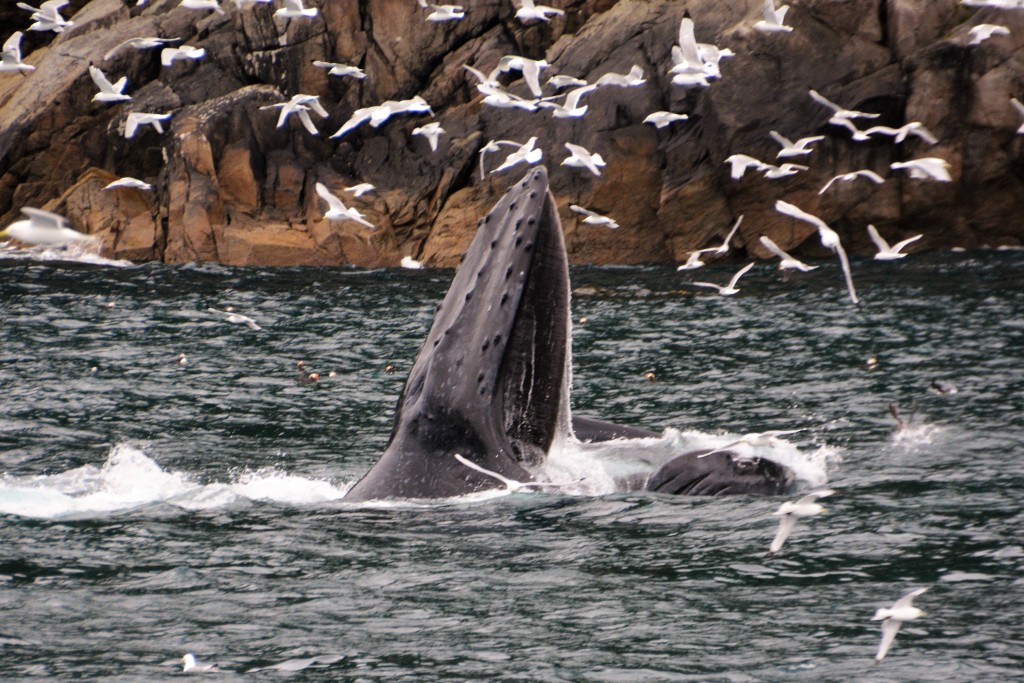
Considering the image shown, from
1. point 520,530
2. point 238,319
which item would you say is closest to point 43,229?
point 520,530

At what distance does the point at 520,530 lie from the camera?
30.2 feet

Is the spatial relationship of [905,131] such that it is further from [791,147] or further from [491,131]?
[491,131]

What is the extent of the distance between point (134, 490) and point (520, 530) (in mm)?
3673

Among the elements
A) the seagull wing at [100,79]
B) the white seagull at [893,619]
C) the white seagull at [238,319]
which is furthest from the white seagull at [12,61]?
the white seagull at [893,619]

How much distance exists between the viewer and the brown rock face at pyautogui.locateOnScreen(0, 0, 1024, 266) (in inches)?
1222

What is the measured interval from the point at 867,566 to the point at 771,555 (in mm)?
559

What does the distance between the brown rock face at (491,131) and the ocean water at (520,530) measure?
1186cm

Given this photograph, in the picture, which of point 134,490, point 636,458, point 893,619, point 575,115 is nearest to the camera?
point 893,619

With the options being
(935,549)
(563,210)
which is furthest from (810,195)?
(935,549)

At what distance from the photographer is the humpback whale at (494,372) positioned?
29.2ft

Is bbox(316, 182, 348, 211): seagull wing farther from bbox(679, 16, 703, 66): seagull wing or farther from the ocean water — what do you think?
bbox(679, 16, 703, 66): seagull wing

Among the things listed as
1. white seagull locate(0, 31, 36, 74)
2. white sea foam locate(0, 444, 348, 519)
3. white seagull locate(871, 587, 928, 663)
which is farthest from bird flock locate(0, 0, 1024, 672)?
white sea foam locate(0, 444, 348, 519)

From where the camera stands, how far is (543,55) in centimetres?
3425

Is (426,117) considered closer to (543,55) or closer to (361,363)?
(543,55)
